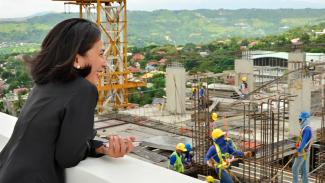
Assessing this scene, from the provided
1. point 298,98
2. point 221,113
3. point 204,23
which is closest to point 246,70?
point 221,113

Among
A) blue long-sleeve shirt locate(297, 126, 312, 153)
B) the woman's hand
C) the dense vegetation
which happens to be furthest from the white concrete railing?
the dense vegetation

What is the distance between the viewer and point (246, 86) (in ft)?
42.3

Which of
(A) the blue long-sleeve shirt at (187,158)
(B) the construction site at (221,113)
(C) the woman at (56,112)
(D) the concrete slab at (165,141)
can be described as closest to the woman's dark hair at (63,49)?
(C) the woman at (56,112)

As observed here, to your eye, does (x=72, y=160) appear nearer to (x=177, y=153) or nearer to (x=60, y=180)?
(x=60, y=180)

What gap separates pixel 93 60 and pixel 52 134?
11.5 inches

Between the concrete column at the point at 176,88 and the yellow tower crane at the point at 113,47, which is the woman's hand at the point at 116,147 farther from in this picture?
the yellow tower crane at the point at 113,47

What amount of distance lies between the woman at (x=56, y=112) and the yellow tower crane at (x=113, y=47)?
13.4m

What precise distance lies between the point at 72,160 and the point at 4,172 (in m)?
0.20

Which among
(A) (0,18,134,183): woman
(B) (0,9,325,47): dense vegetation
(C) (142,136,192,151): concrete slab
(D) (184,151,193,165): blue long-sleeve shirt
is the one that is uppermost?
(B) (0,9,325,47): dense vegetation

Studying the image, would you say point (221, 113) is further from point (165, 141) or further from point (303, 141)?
point (303, 141)

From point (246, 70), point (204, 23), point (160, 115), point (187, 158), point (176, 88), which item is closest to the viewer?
point (187, 158)

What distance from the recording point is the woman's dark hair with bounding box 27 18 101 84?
1.35 m

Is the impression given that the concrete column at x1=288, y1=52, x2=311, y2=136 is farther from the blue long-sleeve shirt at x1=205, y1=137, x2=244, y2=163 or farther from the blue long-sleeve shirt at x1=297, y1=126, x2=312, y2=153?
the blue long-sleeve shirt at x1=205, y1=137, x2=244, y2=163

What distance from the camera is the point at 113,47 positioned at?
15.5m
